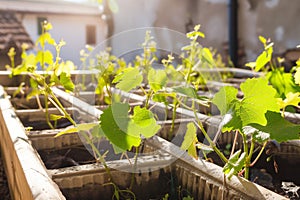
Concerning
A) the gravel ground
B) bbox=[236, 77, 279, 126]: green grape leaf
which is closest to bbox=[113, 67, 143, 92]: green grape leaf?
bbox=[236, 77, 279, 126]: green grape leaf

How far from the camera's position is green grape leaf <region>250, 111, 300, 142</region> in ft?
2.98

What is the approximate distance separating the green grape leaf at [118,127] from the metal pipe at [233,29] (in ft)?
16.3

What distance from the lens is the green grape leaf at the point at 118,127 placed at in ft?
3.17

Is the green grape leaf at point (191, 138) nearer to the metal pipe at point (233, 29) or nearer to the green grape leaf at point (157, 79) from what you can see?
the green grape leaf at point (157, 79)

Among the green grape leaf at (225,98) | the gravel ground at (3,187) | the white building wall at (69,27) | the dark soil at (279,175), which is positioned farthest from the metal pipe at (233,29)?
the white building wall at (69,27)

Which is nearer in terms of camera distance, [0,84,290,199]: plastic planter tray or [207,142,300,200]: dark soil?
[0,84,290,199]: plastic planter tray

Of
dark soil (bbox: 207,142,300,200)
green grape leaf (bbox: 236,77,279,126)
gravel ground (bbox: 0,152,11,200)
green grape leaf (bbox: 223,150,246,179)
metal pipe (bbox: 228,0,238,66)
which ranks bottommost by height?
gravel ground (bbox: 0,152,11,200)

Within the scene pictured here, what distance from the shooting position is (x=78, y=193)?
113 cm

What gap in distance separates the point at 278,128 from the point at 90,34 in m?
13.7

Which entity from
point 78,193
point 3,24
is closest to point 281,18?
point 78,193

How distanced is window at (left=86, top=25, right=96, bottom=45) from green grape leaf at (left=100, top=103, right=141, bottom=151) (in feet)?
44.2

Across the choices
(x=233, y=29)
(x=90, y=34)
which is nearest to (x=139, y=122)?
(x=233, y=29)

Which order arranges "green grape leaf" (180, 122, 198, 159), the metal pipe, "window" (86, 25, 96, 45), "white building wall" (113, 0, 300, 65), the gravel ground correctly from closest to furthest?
"green grape leaf" (180, 122, 198, 159) → the gravel ground → "white building wall" (113, 0, 300, 65) → the metal pipe → "window" (86, 25, 96, 45)

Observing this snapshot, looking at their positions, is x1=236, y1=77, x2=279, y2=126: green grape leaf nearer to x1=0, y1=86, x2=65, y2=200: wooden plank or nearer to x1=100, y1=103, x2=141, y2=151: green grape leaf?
x1=100, y1=103, x2=141, y2=151: green grape leaf
